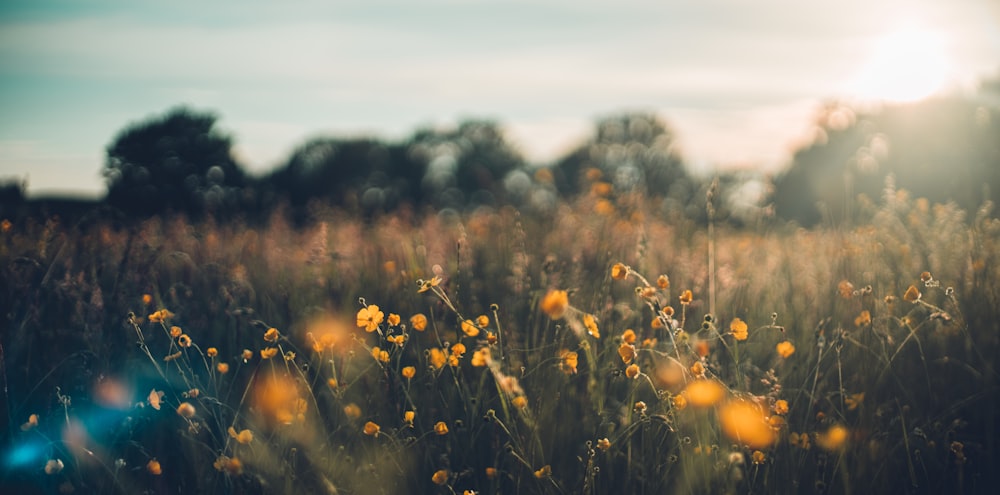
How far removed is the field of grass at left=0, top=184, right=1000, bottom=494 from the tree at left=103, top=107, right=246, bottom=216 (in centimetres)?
476

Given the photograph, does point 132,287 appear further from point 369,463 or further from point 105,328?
point 369,463

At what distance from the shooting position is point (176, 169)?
1105 centimetres

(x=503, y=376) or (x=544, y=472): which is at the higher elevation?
(x=503, y=376)

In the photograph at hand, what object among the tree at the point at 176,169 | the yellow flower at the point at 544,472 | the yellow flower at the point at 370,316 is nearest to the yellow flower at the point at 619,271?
the yellow flower at the point at 544,472

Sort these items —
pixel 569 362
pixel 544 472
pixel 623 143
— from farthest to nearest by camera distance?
pixel 623 143, pixel 569 362, pixel 544 472

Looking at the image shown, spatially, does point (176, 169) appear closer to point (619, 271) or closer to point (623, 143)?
point (619, 271)

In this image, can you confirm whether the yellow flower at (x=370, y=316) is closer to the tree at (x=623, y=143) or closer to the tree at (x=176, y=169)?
the tree at (x=176, y=169)

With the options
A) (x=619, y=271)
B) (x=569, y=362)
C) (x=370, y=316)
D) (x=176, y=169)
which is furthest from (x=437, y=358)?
(x=176, y=169)

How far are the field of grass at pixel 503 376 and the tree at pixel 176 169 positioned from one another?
4.76m

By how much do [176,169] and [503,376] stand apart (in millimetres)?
10728

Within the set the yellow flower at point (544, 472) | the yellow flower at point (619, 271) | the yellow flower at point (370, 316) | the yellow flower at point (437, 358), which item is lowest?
the yellow flower at point (544, 472)

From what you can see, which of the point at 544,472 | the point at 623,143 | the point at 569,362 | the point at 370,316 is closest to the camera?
the point at 544,472

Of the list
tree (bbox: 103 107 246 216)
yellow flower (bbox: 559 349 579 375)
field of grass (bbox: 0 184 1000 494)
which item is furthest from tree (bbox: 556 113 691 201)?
yellow flower (bbox: 559 349 579 375)

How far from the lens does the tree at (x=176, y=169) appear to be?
8.45m
